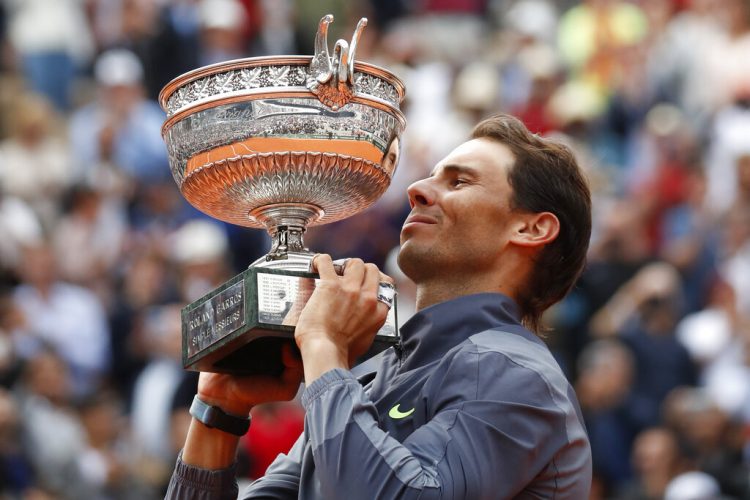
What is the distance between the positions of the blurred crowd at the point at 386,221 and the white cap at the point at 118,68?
0.03m

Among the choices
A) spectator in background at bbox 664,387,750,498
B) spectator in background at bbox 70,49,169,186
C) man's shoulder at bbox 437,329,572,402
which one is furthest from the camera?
spectator in background at bbox 70,49,169,186

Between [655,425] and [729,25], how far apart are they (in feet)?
14.1

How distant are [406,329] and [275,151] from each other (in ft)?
1.69

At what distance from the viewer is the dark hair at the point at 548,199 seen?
3.96 meters

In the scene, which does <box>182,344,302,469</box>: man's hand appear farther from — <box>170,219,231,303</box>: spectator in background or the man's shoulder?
<box>170,219,231,303</box>: spectator in background

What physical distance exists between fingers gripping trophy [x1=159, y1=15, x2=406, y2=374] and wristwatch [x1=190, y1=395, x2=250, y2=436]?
12cm

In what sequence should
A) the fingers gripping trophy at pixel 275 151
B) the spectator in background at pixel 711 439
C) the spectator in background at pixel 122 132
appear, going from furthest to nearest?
1. the spectator in background at pixel 122 132
2. the spectator in background at pixel 711 439
3. the fingers gripping trophy at pixel 275 151

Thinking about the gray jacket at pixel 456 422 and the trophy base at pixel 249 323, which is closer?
the gray jacket at pixel 456 422

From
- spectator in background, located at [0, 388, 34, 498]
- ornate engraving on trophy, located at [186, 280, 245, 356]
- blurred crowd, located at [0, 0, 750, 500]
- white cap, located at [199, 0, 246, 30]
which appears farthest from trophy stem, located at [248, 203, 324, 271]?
white cap, located at [199, 0, 246, 30]

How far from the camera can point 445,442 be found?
3348 millimetres

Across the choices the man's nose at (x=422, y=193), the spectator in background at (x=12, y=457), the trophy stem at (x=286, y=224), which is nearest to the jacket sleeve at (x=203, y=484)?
the trophy stem at (x=286, y=224)

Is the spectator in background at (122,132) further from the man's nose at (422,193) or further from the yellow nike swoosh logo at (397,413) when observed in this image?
the yellow nike swoosh logo at (397,413)

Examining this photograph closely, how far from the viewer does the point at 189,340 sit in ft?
12.7

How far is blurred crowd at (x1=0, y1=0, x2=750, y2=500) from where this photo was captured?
28.2ft
